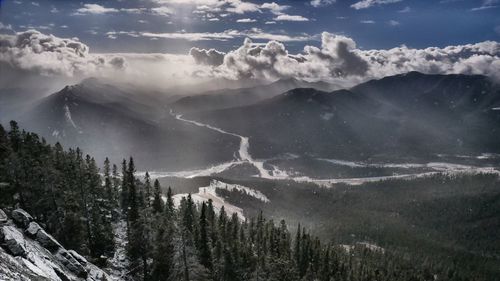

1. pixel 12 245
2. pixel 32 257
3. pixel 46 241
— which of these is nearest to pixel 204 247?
pixel 46 241

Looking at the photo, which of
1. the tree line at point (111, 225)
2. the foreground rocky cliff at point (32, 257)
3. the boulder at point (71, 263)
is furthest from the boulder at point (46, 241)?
the tree line at point (111, 225)

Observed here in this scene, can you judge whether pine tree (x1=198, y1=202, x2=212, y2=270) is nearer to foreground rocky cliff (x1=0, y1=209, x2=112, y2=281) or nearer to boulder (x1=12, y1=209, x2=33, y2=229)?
foreground rocky cliff (x1=0, y1=209, x2=112, y2=281)

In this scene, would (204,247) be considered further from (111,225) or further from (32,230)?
(32,230)

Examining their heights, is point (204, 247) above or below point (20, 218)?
below

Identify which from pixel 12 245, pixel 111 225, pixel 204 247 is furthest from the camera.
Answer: pixel 204 247

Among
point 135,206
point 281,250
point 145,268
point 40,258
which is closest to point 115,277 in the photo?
point 145,268

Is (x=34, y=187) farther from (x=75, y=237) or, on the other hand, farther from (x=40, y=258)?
(x=40, y=258)

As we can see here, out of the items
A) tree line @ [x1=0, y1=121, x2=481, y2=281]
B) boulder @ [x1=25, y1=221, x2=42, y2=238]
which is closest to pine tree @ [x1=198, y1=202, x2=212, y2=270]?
tree line @ [x1=0, y1=121, x2=481, y2=281]
